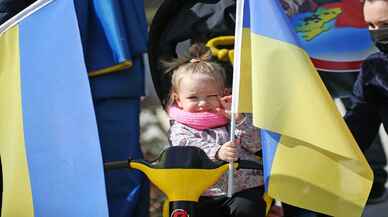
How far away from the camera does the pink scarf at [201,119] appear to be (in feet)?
11.7

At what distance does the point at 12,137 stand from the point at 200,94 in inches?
29.9

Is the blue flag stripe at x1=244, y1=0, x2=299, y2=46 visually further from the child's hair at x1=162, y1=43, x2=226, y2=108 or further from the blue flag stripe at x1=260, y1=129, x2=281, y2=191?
the child's hair at x1=162, y1=43, x2=226, y2=108

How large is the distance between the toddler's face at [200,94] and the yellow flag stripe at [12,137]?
26.4 inches

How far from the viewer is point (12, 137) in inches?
127

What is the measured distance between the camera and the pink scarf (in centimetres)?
356

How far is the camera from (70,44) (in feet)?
10.6

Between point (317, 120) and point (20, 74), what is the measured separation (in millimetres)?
1083

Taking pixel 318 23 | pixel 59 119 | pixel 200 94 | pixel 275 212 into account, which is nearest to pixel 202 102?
pixel 200 94

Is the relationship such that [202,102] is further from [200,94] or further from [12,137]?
[12,137]

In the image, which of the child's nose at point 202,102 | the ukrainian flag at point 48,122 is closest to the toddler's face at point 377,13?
the child's nose at point 202,102

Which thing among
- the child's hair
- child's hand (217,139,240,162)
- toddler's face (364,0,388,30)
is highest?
toddler's face (364,0,388,30)

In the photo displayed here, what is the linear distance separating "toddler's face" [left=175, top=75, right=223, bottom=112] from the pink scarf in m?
0.02

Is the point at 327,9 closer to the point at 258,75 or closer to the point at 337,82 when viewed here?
the point at 337,82

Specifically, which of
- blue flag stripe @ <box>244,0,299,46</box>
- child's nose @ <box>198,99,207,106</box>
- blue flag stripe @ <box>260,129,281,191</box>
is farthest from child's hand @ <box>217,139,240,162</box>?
blue flag stripe @ <box>244,0,299,46</box>
